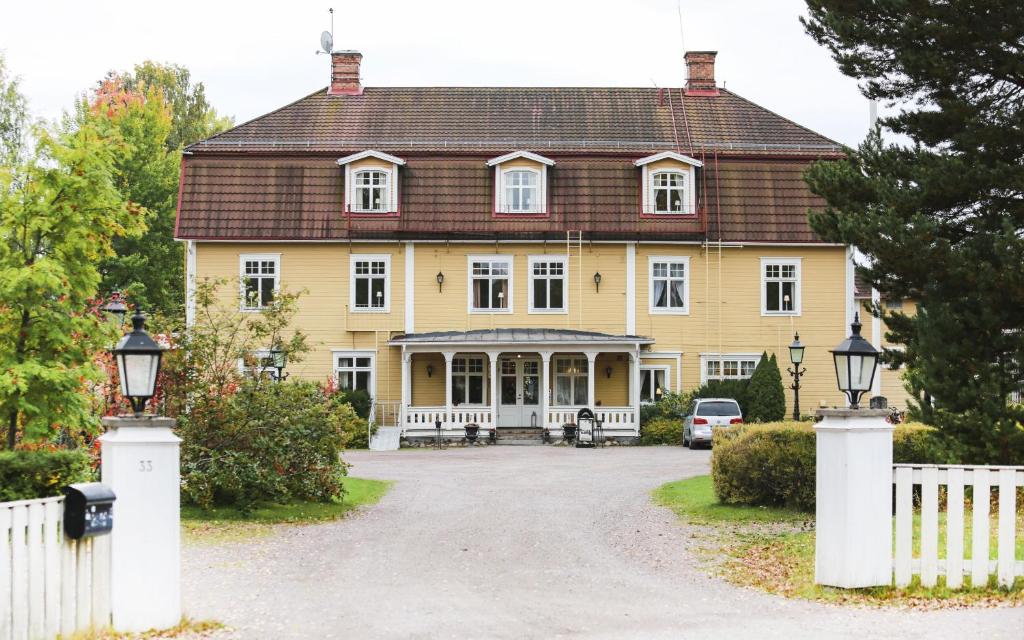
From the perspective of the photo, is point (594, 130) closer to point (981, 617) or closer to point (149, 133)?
point (149, 133)

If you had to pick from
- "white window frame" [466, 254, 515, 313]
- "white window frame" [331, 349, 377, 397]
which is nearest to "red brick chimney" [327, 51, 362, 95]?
"white window frame" [466, 254, 515, 313]

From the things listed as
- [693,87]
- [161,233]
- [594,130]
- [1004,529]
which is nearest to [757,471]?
[1004,529]

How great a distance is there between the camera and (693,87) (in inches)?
1645

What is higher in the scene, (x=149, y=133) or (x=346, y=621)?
(x=149, y=133)

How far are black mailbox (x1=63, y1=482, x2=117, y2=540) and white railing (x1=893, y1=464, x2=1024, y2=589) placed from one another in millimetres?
6034

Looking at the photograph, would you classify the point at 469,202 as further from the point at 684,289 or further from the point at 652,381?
the point at 652,381

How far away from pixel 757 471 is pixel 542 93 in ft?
87.4

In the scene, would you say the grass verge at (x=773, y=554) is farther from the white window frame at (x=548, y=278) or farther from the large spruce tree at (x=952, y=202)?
the white window frame at (x=548, y=278)

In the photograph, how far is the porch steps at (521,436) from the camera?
35938 millimetres

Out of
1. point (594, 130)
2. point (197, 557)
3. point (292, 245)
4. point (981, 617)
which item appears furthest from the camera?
point (594, 130)

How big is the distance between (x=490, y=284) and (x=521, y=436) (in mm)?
4674

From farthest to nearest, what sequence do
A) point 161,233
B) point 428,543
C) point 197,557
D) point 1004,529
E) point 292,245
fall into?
1. point 161,233
2. point 292,245
3. point 428,543
4. point 197,557
5. point 1004,529

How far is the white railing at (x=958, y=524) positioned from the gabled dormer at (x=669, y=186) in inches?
1085

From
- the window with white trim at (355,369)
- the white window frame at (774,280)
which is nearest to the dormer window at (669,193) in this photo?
the white window frame at (774,280)
